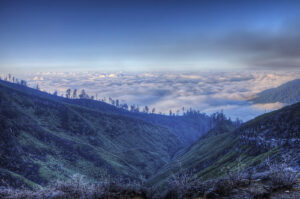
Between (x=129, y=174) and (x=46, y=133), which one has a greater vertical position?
(x=46, y=133)

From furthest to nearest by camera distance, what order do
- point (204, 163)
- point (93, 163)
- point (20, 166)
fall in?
point (93, 163)
point (204, 163)
point (20, 166)

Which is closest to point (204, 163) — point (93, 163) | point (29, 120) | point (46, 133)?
point (93, 163)

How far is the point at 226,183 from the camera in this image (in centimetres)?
1215

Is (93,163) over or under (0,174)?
under

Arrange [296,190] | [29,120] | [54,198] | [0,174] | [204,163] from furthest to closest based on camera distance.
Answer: [29,120]
[204,163]
[0,174]
[54,198]
[296,190]

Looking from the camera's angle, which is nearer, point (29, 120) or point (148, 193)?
point (148, 193)

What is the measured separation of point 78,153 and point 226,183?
549 feet

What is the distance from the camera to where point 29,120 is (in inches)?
6658

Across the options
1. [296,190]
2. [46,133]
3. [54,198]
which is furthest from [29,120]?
[296,190]

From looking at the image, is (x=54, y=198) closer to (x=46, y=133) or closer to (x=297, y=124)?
(x=297, y=124)

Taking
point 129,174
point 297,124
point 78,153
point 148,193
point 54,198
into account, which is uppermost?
point 54,198

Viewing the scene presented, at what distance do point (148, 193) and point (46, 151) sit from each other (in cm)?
14625

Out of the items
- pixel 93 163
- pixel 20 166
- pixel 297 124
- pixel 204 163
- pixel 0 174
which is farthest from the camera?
pixel 93 163

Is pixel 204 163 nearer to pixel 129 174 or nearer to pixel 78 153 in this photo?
pixel 129 174
